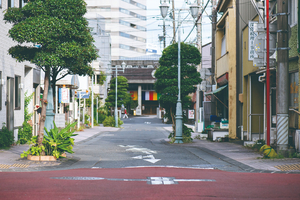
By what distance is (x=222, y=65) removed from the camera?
26.7 metres

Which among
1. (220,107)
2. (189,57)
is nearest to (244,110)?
(189,57)

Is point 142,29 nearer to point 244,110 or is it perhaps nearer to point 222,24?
point 222,24

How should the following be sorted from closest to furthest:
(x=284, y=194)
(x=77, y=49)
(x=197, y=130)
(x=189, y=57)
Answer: (x=284, y=194), (x=77, y=49), (x=189, y=57), (x=197, y=130)

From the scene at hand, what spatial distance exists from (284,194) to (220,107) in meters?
23.1

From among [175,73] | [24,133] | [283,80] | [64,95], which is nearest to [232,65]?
[175,73]

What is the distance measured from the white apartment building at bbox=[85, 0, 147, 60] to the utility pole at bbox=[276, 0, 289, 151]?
88.7 m

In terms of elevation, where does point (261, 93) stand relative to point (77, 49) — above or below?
below

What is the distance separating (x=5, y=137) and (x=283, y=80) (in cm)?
1125

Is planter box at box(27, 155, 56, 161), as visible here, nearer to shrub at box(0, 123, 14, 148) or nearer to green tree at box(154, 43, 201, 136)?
shrub at box(0, 123, 14, 148)

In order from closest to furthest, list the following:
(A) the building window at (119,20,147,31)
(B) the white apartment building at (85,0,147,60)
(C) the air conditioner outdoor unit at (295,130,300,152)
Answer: (C) the air conditioner outdoor unit at (295,130,300,152), (B) the white apartment building at (85,0,147,60), (A) the building window at (119,20,147,31)

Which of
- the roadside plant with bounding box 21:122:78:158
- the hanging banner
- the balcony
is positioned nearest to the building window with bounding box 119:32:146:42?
the hanging banner

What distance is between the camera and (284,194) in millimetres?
7023

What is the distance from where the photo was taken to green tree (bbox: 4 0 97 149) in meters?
12.2

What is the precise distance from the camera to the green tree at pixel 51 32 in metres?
12.2
